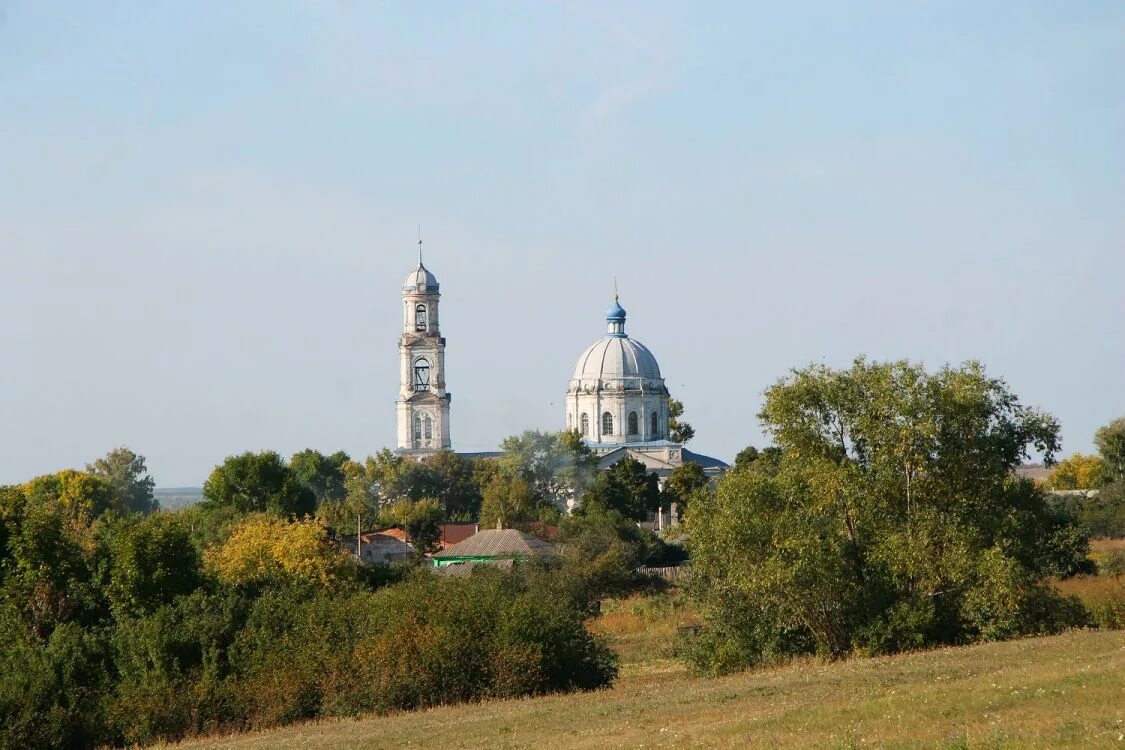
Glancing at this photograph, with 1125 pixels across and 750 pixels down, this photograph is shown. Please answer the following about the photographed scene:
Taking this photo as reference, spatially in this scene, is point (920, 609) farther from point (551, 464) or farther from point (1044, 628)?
point (551, 464)

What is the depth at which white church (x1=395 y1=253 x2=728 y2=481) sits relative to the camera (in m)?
124

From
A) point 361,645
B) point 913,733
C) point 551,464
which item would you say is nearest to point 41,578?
point 361,645

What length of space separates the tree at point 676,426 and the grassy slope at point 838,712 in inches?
3994

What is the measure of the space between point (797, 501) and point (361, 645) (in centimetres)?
939

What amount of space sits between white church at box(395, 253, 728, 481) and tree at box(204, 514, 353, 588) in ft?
206

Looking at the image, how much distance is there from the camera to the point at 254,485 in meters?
90.2

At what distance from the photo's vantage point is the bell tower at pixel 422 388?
124250 millimetres

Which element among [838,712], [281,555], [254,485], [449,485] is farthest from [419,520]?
[838,712]

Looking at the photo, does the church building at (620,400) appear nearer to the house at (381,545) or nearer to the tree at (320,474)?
the tree at (320,474)

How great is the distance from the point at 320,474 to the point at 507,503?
3579 centimetres

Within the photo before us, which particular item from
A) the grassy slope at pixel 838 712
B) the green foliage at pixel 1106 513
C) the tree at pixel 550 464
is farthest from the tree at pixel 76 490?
the grassy slope at pixel 838 712

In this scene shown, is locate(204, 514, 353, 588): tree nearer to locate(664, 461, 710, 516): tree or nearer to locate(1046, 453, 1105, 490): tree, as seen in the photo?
locate(664, 461, 710, 516): tree

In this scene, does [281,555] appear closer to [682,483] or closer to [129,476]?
[682,483]

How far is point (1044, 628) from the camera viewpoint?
34.5 m
